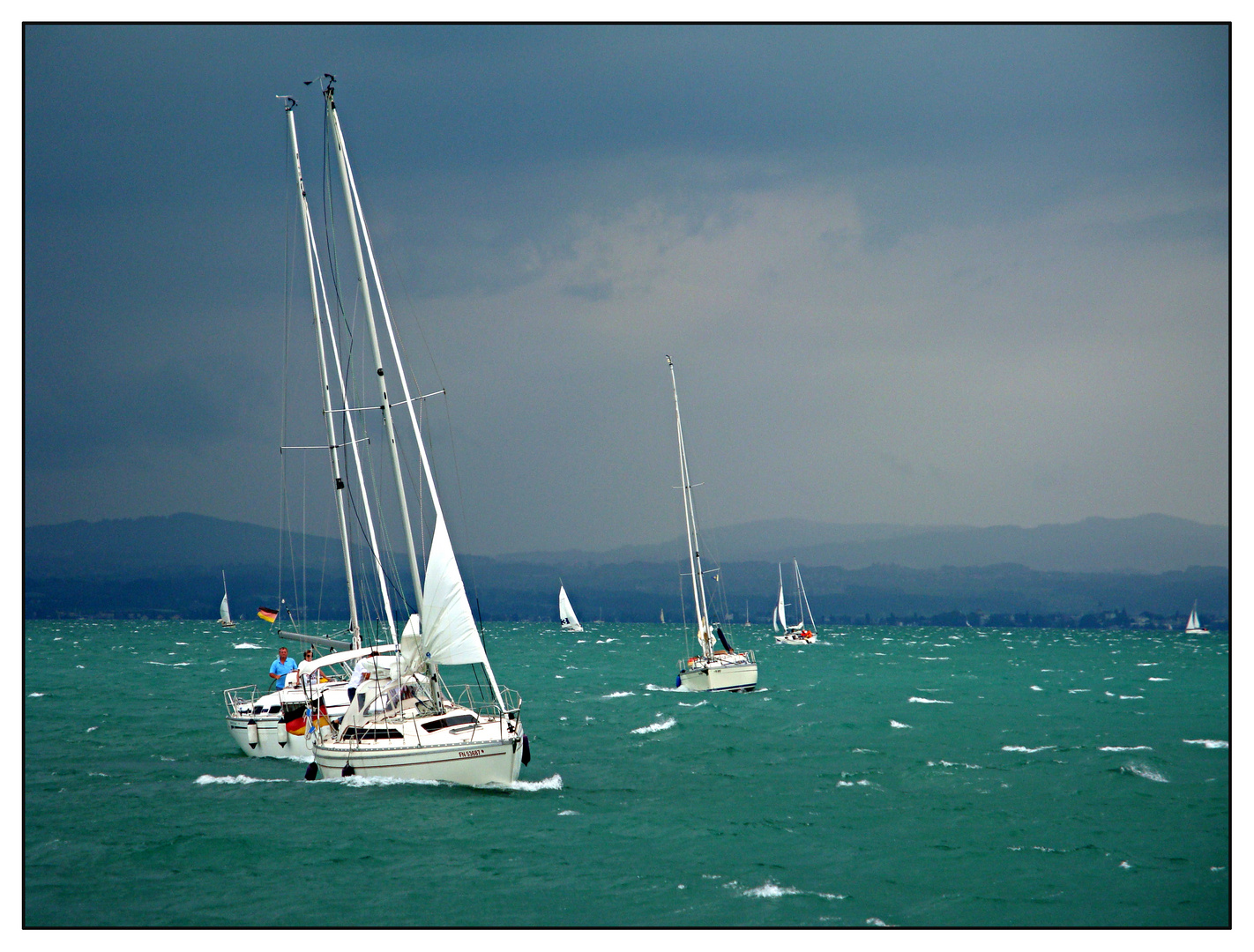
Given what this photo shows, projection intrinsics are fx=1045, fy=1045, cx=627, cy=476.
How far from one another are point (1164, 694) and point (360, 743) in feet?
135

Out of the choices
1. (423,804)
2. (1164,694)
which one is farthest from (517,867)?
(1164,694)

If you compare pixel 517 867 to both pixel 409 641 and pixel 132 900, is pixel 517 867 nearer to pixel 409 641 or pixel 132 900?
pixel 132 900

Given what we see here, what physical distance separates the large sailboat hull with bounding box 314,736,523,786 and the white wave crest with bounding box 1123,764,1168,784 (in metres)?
14.1

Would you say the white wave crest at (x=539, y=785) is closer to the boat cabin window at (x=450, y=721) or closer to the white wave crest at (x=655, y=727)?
the boat cabin window at (x=450, y=721)

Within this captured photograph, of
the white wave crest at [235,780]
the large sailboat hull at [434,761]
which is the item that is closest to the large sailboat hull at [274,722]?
the white wave crest at [235,780]

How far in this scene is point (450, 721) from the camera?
19.4 metres

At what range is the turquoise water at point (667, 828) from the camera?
1314cm

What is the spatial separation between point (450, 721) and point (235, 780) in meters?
5.03

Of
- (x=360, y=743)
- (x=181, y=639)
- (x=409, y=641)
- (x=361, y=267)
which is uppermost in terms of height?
(x=361, y=267)

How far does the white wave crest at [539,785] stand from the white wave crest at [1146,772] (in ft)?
42.3

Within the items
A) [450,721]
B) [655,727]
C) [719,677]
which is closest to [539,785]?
[450,721]

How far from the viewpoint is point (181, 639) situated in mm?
100875

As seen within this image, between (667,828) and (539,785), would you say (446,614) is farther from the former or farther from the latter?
(667,828)

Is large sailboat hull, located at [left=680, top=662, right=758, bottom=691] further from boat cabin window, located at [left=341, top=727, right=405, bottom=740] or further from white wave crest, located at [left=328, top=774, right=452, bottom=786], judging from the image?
boat cabin window, located at [left=341, top=727, right=405, bottom=740]
